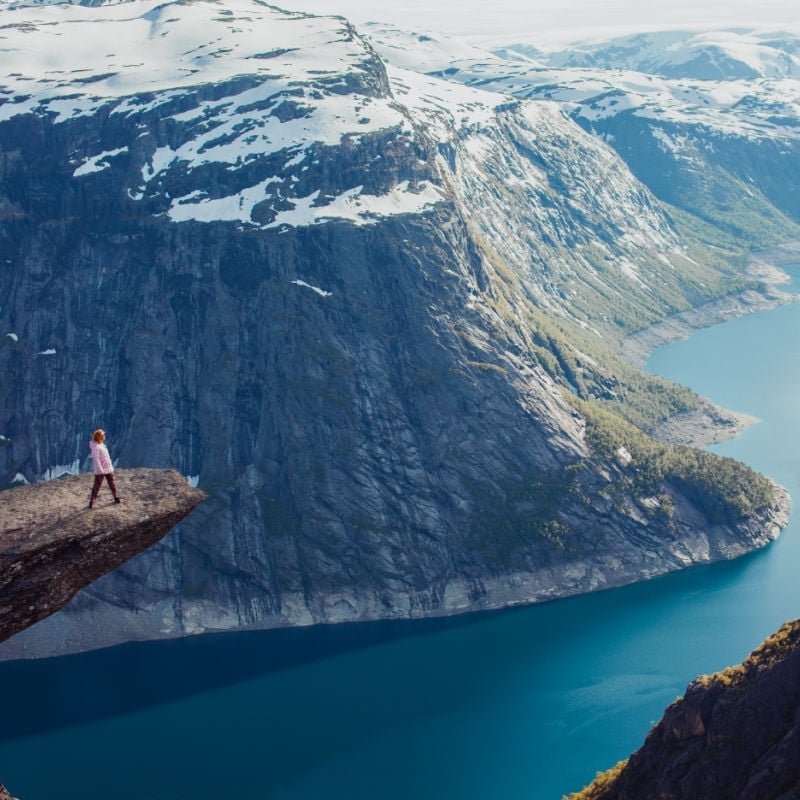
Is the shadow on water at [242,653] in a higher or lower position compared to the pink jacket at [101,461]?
lower


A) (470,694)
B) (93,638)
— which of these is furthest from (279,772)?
(93,638)

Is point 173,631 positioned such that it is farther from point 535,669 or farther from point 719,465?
point 719,465

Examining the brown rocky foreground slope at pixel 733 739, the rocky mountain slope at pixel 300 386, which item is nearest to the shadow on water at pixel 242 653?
the rocky mountain slope at pixel 300 386

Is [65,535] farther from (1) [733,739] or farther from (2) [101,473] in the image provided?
(1) [733,739]

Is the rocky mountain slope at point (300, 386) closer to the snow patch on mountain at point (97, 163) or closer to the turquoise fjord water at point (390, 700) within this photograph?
the snow patch on mountain at point (97, 163)

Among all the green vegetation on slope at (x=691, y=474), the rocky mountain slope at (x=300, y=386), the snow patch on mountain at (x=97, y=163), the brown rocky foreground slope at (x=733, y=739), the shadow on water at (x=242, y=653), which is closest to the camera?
the brown rocky foreground slope at (x=733, y=739)

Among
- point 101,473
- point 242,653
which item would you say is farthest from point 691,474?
point 101,473

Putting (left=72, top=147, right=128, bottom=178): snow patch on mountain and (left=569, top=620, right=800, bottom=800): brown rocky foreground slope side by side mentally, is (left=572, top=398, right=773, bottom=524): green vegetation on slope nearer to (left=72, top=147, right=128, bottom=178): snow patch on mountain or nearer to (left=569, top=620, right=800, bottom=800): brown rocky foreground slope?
(left=72, top=147, right=128, bottom=178): snow patch on mountain
